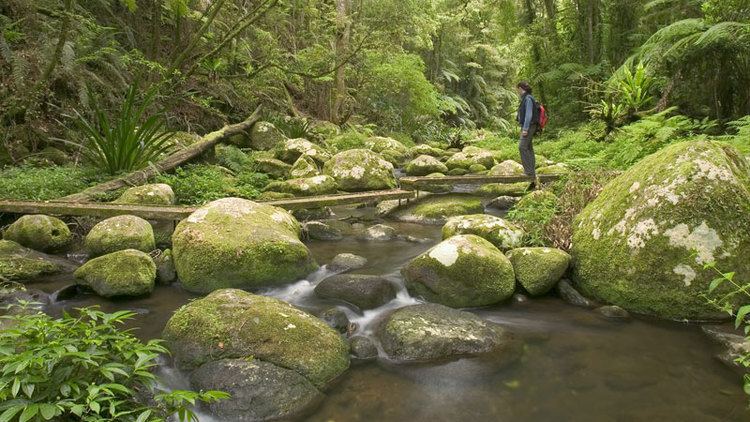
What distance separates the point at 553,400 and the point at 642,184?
2514 millimetres

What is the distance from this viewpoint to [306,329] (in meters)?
3.35

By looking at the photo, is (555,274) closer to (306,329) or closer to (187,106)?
(306,329)

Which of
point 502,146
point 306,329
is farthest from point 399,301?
point 502,146

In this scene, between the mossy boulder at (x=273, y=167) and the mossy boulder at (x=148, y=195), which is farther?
the mossy boulder at (x=273, y=167)

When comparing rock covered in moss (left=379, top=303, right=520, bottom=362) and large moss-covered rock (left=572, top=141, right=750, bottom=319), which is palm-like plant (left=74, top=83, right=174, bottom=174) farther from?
large moss-covered rock (left=572, top=141, right=750, bottom=319)

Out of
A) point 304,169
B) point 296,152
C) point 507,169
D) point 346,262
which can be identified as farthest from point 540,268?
A: point 296,152

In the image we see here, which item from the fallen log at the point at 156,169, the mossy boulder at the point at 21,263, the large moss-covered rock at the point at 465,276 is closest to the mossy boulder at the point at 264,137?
the fallen log at the point at 156,169

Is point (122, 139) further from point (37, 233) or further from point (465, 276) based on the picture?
point (465, 276)

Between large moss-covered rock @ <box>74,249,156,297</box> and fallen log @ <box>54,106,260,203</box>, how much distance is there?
1974mm

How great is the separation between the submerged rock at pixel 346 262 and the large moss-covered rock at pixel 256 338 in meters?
1.77

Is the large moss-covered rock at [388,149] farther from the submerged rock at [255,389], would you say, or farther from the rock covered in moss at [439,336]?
the submerged rock at [255,389]

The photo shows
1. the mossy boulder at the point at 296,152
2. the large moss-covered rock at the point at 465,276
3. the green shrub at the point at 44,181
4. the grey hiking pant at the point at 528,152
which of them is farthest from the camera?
the mossy boulder at the point at 296,152

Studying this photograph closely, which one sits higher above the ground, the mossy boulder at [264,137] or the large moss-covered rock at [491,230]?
the mossy boulder at [264,137]

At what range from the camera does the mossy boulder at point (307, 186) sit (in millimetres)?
8234
